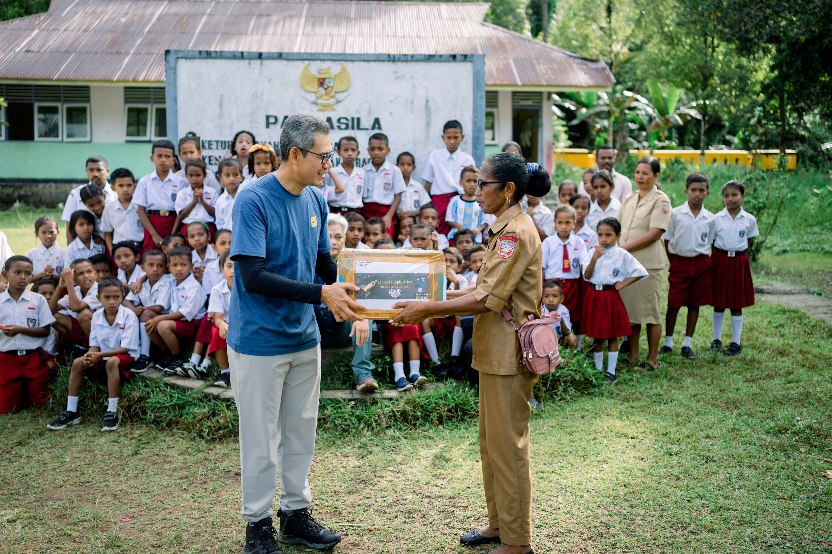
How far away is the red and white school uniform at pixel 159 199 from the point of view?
731 cm

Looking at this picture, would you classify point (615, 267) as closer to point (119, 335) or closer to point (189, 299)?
point (189, 299)

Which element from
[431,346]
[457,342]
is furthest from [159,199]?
[457,342]

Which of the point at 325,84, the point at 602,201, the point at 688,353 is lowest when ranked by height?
the point at 688,353

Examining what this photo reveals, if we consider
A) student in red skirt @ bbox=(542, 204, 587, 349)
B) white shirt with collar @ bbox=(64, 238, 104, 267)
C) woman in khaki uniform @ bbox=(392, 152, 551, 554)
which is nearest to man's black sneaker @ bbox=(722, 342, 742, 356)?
student in red skirt @ bbox=(542, 204, 587, 349)

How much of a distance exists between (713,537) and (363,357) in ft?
9.56

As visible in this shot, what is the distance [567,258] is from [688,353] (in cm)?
152

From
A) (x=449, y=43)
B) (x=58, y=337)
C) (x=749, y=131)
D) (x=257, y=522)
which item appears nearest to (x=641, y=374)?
(x=257, y=522)

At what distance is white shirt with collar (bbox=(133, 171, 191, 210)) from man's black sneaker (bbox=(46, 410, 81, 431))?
208cm

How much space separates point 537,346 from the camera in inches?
145

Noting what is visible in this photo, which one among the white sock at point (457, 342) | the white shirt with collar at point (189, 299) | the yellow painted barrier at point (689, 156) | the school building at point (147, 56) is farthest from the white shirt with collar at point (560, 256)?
the yellow painted barrier at point (689, 156)

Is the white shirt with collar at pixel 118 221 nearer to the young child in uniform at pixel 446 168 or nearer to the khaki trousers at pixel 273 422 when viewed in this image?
the young child in uniform at pixel 446 168

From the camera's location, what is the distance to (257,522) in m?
3.88

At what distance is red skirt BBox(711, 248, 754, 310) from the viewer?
7.49 metres

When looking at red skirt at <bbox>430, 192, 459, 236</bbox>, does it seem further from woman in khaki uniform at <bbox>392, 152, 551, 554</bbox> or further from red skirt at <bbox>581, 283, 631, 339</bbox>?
woman in khaki uniform at <bbox>392, 152, 551, 554</bbox>
